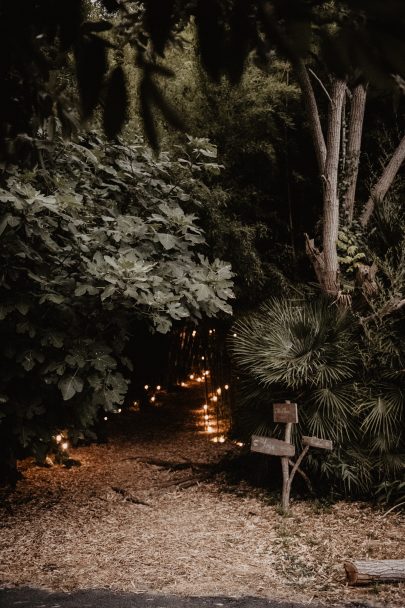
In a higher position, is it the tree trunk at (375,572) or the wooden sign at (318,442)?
the wooden sign at (318,442)

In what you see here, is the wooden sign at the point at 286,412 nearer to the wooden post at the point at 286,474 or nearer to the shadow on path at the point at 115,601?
the wooden post at the point at 286,474

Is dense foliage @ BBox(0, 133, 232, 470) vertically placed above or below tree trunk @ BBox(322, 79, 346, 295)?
below

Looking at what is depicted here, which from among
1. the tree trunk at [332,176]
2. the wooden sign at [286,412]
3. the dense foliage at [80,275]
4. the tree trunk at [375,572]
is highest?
the tree trunk at [332,176]

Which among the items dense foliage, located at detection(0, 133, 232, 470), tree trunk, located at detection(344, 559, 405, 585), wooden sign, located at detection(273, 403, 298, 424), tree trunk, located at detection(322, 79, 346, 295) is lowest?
tree trunk, located at detection(344, 559, 405, 585)

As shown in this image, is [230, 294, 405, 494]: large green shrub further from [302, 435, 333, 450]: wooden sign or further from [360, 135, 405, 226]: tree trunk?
[360, 135, 405, 226]: tree trunk

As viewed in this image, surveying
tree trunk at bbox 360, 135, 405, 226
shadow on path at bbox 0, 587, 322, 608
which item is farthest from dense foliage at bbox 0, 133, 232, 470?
tree trunk at bbox 360, 135, 405, 226

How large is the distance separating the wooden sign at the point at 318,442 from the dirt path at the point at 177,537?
0.75 m

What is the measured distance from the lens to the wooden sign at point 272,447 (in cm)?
608

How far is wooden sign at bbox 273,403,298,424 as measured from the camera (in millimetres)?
6062

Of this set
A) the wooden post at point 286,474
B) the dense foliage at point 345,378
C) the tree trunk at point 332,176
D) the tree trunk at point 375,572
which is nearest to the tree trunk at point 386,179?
the tree trunk at point 332,176

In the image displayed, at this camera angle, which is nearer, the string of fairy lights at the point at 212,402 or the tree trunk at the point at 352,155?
the tree trunk at the point at 352,155

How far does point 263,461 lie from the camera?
23.7 ft

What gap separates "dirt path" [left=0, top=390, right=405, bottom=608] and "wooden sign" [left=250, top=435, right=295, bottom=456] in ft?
2.27

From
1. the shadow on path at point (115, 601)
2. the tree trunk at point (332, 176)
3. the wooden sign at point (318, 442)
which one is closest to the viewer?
the shadow on path at point (115, 601)
